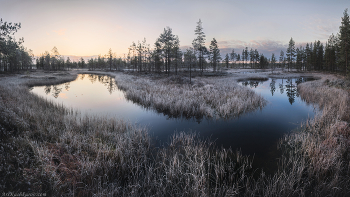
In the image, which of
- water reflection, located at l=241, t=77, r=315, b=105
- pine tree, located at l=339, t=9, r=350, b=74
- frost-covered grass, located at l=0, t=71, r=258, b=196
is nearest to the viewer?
frost-covered grass, located at l=0, t=71, r=258, b=196

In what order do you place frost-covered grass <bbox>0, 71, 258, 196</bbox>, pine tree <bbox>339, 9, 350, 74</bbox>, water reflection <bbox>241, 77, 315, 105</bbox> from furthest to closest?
pine tree <bbox>339, 9, 350, 74</bbox> → water reflection <bbox>241, 77, 315, 105</bbox> → frost-covered grass <bbox>0, 71, 258, 196</bbox>

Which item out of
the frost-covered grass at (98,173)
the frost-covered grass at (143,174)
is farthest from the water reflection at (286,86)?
the frost-covered grass at (98,173)

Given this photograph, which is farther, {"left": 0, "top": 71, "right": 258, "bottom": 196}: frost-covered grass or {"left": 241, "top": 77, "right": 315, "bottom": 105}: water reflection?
{"left": 241, "top": 77, "right": 315, "bottom": 105}: water reflection

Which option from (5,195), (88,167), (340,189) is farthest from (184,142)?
(5,195)

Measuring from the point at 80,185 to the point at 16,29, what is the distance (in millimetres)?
12651

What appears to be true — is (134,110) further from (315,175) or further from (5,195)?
(315,175)

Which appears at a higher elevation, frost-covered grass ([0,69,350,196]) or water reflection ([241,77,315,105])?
water reflection ([241,77,315,105])

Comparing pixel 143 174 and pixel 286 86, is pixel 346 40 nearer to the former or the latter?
pixel 286 86

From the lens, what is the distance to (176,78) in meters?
28.3

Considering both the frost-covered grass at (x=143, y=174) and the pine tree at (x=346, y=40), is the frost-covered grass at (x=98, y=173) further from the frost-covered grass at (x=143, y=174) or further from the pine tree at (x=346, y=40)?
the pine tree at (x=346, y=40)

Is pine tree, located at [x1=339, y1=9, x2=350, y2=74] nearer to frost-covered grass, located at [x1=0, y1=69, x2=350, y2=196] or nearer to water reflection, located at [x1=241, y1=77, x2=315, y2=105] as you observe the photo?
water reflection, located at [x1=241, y1=77, x2=315, y2=105]

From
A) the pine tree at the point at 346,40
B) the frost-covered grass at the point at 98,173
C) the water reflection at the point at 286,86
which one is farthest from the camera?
the pine tree at the point at 346,40

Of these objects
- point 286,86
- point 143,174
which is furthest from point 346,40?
point 143,174

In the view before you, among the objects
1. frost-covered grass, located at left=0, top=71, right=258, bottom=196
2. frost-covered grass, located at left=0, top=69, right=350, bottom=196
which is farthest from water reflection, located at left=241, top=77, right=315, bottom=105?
frost-covered grass, located at left=0, top=71, right=258, bottom=196
